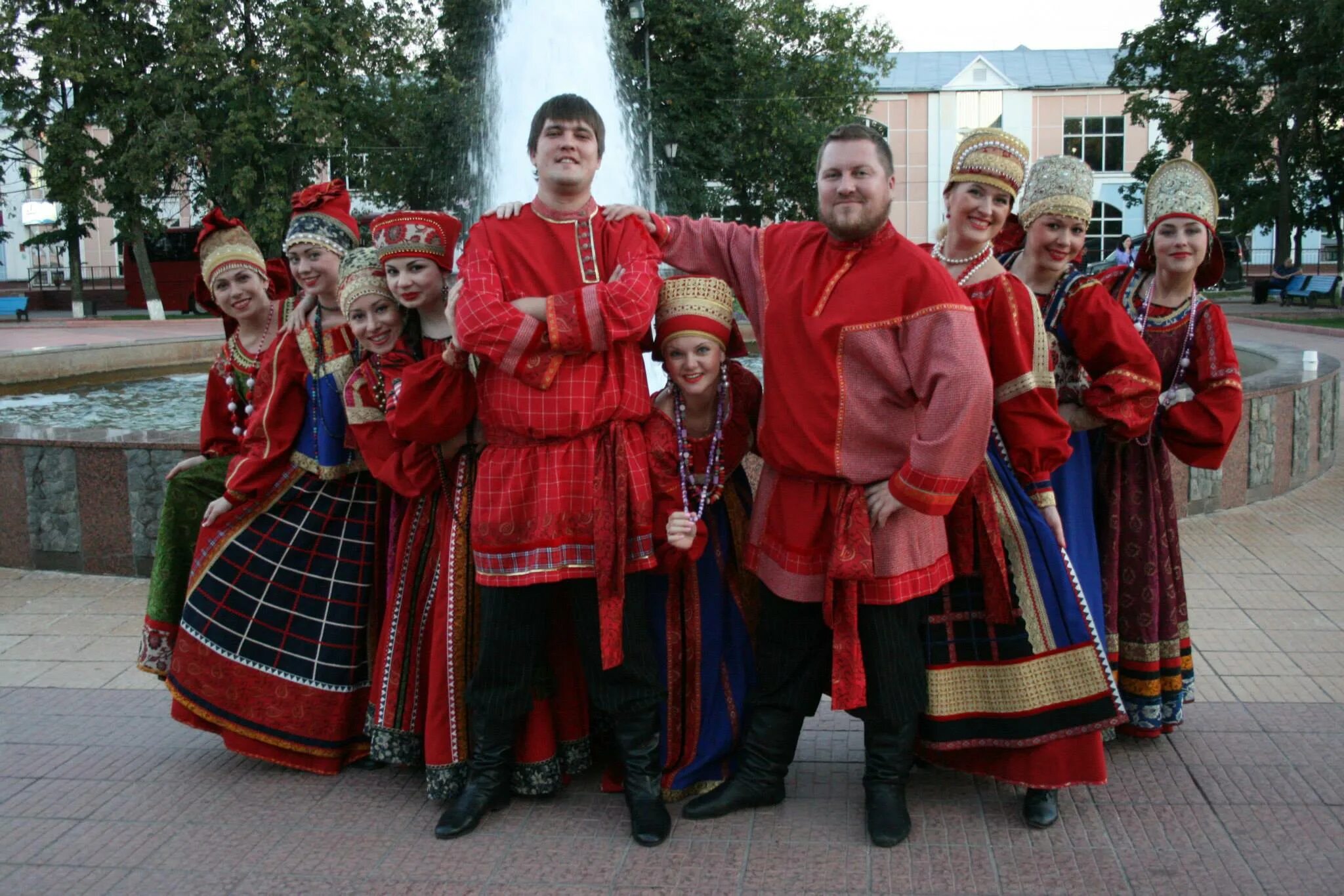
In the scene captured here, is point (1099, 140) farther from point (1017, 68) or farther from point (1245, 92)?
point (1245, 92)

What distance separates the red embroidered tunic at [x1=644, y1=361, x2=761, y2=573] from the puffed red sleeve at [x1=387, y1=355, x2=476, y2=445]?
47cm

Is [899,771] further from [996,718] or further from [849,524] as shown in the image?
[849,524]

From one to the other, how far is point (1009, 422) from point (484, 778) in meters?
1.61

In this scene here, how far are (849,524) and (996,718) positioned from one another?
67 cm

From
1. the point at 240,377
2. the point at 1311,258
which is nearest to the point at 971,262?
the point at 240,377

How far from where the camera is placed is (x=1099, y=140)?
3934 centimetres

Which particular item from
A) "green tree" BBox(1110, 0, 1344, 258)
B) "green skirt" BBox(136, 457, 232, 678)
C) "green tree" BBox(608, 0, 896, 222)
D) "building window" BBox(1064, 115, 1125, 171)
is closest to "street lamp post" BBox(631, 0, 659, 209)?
"green tree" BBox(608, 0, 896, 222)

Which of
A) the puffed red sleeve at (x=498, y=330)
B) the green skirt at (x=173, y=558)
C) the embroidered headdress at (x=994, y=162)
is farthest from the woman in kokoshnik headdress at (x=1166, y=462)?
the green skirt at (x=173, y=558)

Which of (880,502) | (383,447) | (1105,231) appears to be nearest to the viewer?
(880,502)

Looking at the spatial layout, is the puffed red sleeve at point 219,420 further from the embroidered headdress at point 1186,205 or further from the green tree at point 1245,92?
the green tree at point 1245,92

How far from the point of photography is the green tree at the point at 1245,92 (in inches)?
849

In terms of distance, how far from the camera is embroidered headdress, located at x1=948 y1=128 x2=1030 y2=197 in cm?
293

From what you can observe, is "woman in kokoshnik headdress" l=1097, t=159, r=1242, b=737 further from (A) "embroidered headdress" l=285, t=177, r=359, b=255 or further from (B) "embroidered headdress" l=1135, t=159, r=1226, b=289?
(A) "embroidered headdress" l=285, t=177, r=359, b=255

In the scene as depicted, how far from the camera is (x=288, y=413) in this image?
3215 millimetres
